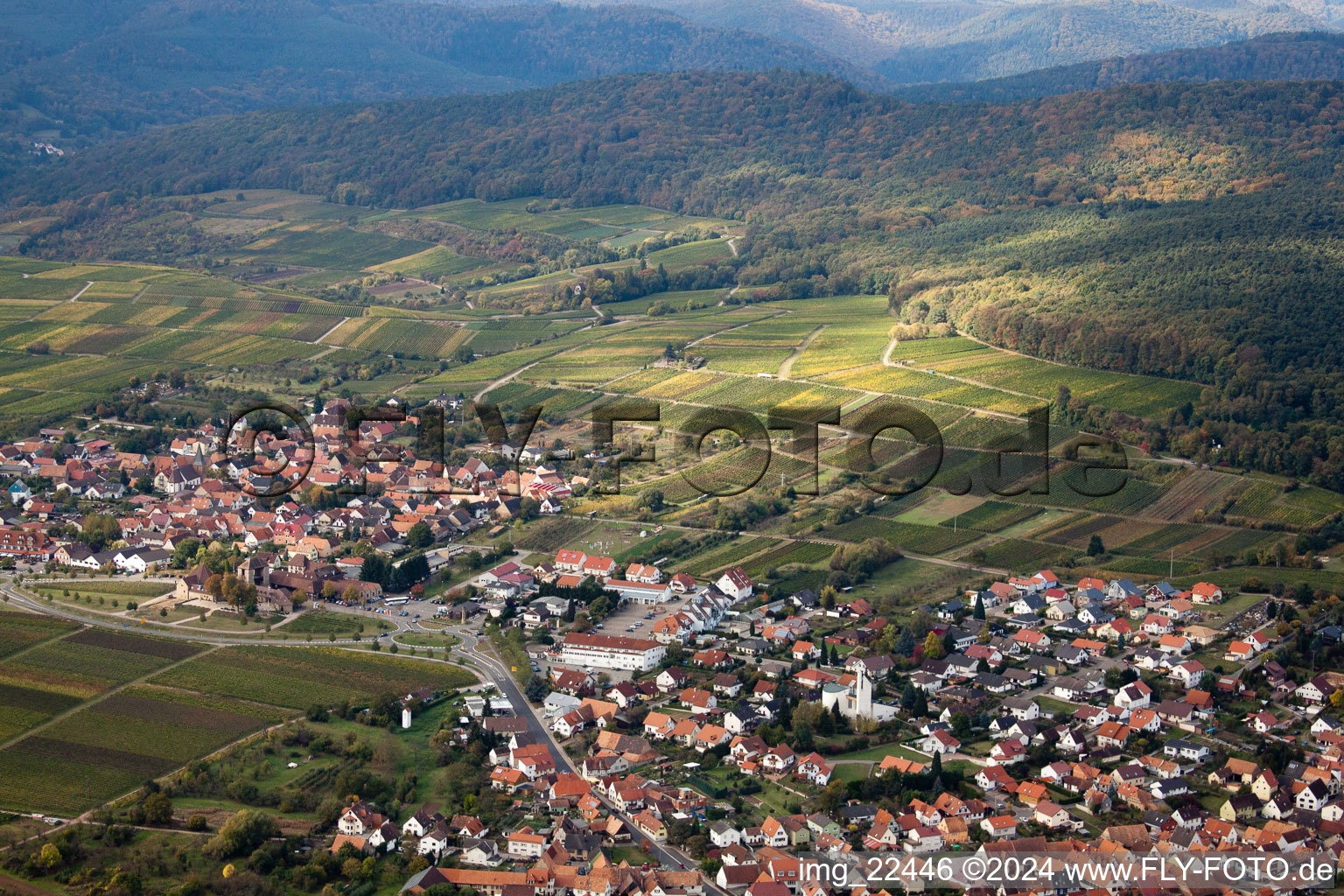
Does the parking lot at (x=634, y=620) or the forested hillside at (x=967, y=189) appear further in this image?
the forested hillside at (x=967, y=189)

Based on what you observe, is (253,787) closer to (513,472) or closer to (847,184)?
(513,472)

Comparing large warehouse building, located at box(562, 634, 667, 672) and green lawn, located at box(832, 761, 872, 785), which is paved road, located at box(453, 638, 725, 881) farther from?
green lawn, located at box(832, 761, 872, 785)

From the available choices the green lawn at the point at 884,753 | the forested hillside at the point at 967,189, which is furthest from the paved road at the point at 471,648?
the forested hillside at the point at 967,189

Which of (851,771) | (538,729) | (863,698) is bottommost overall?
(851,771)

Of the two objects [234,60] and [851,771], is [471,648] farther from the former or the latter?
[234,60]

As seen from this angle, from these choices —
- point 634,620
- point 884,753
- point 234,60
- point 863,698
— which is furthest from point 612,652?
point 234,60

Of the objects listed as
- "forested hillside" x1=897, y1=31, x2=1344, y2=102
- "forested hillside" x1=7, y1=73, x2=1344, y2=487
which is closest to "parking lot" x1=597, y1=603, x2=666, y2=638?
"forested hillside" x1=7, y1=73, x2=1344, y2=487

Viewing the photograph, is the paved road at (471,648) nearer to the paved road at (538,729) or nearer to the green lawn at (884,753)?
the paved road at (538,729)
